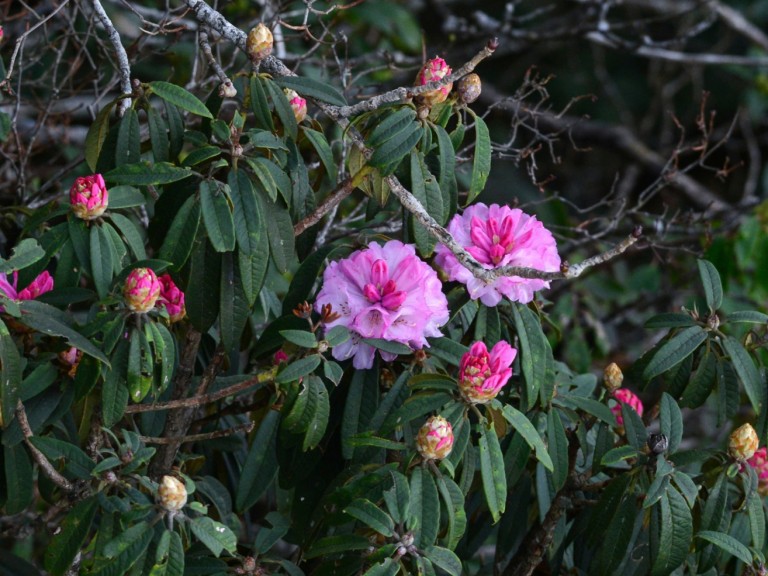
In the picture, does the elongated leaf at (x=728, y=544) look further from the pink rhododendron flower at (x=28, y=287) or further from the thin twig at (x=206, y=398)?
the pink rhododendron flower at (x=28, y=287)

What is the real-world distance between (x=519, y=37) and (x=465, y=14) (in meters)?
1.45

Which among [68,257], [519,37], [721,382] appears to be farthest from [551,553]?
[519,37]

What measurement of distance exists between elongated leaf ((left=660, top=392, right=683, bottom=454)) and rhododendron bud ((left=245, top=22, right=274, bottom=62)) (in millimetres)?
711

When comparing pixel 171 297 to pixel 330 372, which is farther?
pixel 171 297

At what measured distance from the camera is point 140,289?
3.77 feet

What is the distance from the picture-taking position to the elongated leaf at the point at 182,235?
1219mm

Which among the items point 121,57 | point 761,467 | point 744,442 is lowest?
point 761,467

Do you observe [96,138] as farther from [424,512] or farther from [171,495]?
[424,512]

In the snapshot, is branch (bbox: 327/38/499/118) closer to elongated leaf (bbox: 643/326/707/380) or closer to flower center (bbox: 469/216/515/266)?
flower center (bbox: 469/216/515/266)

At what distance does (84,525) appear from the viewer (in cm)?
117

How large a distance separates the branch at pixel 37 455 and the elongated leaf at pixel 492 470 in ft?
1.71

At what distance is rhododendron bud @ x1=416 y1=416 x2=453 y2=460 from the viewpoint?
3.84 feet

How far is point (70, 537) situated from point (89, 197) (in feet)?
1.32

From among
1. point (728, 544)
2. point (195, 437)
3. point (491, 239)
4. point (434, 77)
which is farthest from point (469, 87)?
point (728, 544)
